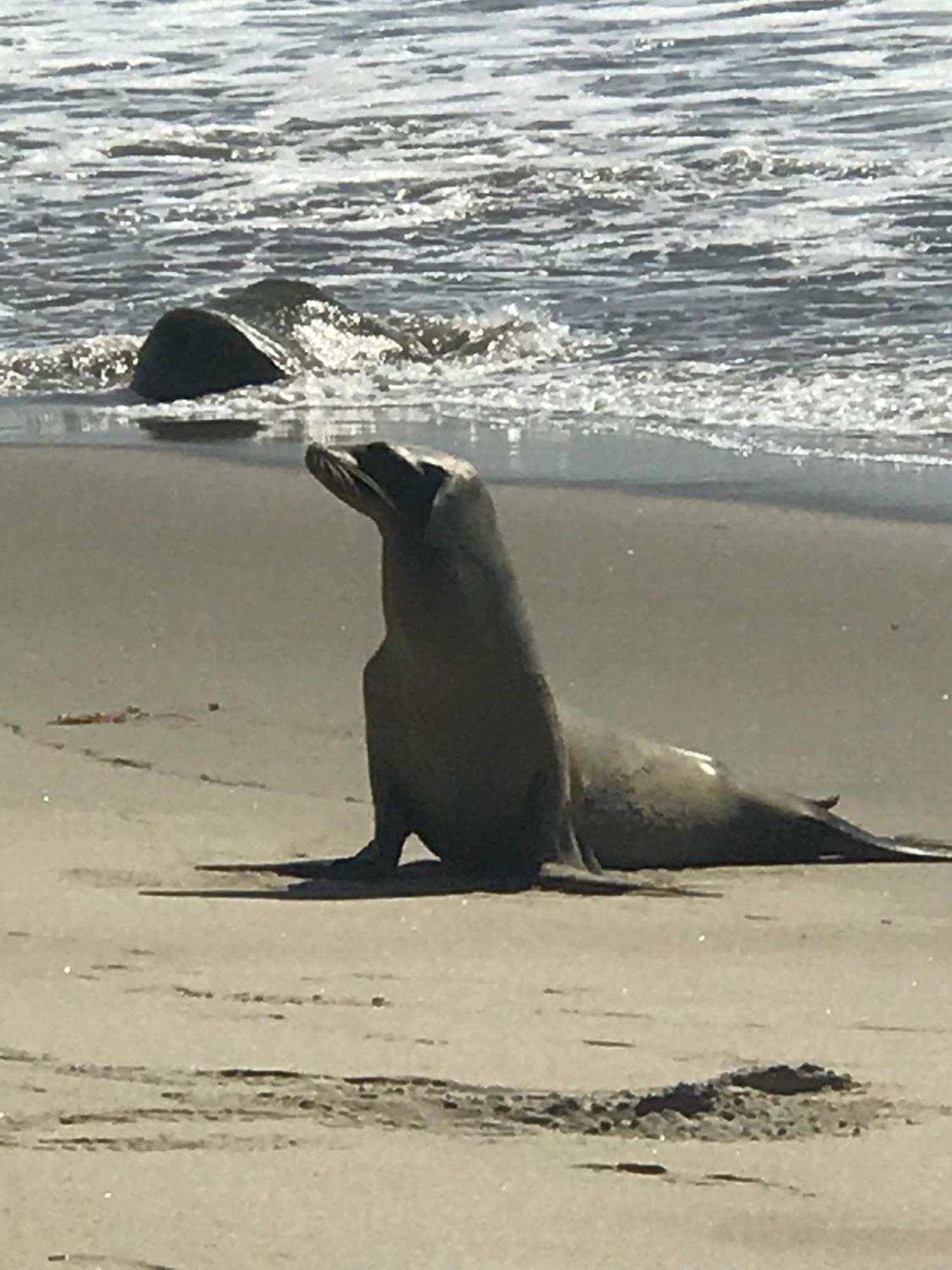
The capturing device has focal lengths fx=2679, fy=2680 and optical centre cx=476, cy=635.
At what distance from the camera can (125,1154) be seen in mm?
2557

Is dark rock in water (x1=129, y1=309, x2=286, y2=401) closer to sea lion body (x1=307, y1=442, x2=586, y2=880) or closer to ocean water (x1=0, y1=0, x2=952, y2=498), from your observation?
ocean water (x1=0, y1=0, x2=952, y2=498)

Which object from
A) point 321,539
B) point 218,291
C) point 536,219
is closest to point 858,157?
point 536,219

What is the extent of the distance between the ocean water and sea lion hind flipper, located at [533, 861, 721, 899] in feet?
10.8

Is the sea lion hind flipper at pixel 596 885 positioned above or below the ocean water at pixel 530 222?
below

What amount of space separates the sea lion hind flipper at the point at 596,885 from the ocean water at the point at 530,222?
10.8 ft

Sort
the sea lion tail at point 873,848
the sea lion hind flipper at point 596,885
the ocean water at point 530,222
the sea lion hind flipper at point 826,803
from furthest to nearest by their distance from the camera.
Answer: the ocean water at point 530,222 → the sea lion hind flipper at point 826,803 → the sea lion tail at point 873,848 → the sea lion hind flipper at point 596,885

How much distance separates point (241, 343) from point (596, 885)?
5.59 m

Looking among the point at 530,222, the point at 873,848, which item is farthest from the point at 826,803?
the point at 530,222

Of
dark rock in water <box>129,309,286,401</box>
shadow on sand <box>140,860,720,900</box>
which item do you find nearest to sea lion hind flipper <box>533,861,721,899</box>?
shadow on sand <box>140,860,720,900</box>

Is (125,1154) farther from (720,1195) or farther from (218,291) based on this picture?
(218,291)

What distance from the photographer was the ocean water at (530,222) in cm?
874

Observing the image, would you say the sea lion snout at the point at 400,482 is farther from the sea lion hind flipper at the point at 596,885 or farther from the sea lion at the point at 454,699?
the sea lion hind flipper at the point at 596,885

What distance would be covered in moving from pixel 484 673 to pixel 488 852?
1.03 ft

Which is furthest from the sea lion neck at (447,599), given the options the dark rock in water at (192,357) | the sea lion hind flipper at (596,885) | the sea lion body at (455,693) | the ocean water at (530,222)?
the dark rock in water at (192,357)
